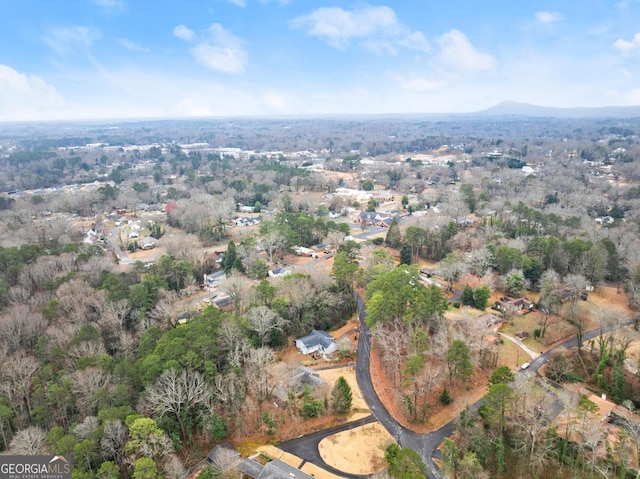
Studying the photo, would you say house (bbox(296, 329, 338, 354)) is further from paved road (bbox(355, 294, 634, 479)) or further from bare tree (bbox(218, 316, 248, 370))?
bare tree (bbox(218, 316, 248, 370))

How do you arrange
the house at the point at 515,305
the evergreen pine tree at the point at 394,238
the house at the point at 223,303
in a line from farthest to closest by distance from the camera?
the evergreen pine tree at the point at 394,238, the house at the point at 223,303, the house at the point at 515,305

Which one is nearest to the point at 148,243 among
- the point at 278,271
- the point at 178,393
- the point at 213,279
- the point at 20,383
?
the point at 213,279

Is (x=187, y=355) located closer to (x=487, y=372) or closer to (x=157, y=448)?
(x=157, y=448)

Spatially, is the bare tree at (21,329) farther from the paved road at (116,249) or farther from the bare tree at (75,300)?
the paved road at (116,249)

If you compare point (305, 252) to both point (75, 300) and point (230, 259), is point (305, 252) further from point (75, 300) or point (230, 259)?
point (75, 300)
